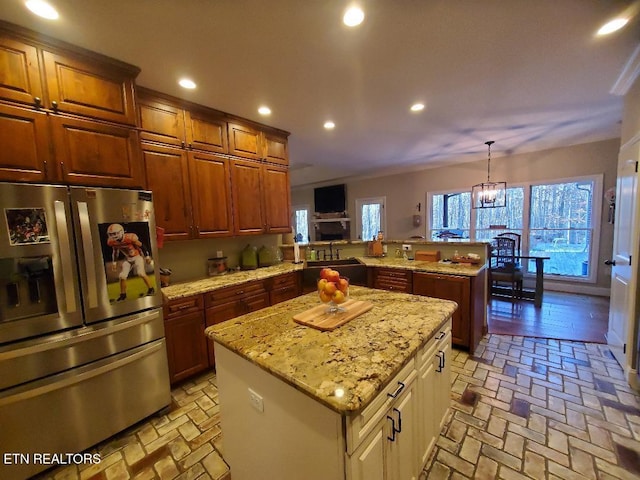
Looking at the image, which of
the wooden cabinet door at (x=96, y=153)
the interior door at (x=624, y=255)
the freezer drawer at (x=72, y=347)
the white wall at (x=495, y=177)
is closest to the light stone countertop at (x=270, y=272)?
the freezer drawer at (x=72, y=347)

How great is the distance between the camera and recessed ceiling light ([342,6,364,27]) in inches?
57.9

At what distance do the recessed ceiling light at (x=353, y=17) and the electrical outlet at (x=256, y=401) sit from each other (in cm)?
208

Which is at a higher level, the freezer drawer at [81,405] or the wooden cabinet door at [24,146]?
the wooden cabinet door at [24,146]

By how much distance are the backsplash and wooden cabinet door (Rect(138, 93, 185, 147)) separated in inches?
40.8

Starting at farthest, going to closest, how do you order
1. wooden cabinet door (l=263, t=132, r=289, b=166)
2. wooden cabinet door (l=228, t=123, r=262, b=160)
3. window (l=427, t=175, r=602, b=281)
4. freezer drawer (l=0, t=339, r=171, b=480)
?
1. window (l=427, t=175, r=602, b=281)
2. wooden cabinet door (l=263, t=132, r=289, b=166)
3. wooden cabinet door (l=228, t=123, r=262, b=160)
4. freezer drawer (l=0, t=339, r=171, b=480)

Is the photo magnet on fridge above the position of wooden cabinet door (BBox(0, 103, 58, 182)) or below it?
below

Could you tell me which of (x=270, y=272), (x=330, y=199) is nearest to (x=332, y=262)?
(x=270, y=272)

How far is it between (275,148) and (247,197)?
2.69ft

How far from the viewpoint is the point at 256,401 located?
3.74 ft

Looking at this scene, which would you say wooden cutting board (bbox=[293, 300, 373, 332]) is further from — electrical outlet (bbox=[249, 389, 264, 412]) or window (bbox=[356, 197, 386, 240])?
window (bbox=[356, 197, 386, 240])

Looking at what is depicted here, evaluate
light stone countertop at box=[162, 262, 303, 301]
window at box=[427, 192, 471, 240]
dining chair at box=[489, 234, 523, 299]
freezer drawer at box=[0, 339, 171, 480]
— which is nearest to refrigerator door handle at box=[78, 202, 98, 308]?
freezer drawer at box=[0, 339, 171, 480]

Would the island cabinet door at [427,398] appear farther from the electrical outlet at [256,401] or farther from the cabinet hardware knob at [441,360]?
the electrical outlet at [256,401]

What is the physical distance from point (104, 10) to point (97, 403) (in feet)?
7.81

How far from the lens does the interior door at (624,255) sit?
87.0 inches
